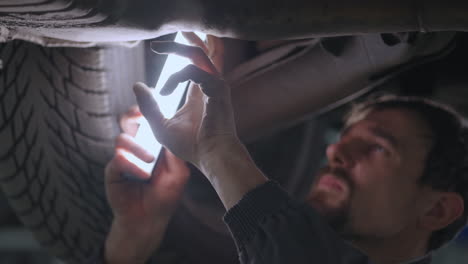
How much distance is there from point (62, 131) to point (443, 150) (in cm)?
86

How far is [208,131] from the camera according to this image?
0.76 m

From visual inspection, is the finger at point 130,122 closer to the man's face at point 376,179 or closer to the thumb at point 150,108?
the thumb at point 150,108

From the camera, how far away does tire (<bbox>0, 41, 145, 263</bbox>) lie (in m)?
0.87

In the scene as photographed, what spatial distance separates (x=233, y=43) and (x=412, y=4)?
1.78 ft

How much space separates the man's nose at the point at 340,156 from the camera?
1.13 meters

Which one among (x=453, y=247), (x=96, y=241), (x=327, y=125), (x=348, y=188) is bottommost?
(x=453, y=247)

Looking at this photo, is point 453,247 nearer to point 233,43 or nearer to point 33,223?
point 233,43

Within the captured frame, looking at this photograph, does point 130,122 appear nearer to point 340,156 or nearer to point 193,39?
point 193,39

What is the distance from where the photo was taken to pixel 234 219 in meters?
0.72

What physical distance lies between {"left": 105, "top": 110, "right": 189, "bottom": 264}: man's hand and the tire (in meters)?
0.05

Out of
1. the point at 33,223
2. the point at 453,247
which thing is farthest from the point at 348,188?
the point at 453,247

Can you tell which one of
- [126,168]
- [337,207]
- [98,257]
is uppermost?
[126,168]

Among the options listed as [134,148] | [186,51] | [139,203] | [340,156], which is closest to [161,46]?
[186,51]

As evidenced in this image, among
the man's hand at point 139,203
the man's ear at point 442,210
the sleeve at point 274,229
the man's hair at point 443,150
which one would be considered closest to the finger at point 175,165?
the man's hand at point 139,203
